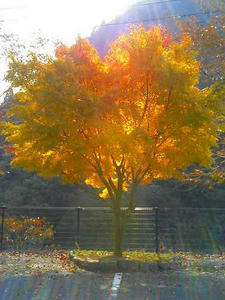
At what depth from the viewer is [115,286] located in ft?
27.9

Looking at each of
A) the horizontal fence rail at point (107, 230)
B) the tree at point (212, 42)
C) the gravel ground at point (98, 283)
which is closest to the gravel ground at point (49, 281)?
the gravel ground at point (98, 283)

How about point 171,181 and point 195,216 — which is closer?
point 195,216

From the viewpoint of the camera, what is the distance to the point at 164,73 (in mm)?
10000

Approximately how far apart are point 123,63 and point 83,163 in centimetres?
258

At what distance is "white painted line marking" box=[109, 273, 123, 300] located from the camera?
306 inches

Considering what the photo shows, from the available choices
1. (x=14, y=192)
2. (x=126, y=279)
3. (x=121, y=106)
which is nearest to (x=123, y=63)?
(x=121, y=106)

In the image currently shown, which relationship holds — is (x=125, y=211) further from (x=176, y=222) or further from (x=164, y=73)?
(x=176, y=222)

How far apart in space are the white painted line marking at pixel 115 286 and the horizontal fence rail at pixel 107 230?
261 inches

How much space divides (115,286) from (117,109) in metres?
3.96

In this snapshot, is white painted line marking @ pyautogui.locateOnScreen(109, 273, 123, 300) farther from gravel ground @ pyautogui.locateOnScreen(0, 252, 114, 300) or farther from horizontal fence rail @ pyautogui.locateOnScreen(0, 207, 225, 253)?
horizontal fence rail @ pyautogui.locateOnScreen(0, 207, 225, 253)

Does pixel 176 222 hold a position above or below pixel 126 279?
above

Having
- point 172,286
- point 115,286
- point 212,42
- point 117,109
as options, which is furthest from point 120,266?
point 212,42

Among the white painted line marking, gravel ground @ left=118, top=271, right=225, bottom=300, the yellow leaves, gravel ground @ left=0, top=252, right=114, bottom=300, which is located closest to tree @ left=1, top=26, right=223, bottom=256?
the yellow leaves

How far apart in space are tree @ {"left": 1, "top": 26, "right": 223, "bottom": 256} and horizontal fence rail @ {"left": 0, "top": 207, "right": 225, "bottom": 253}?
5.37m
